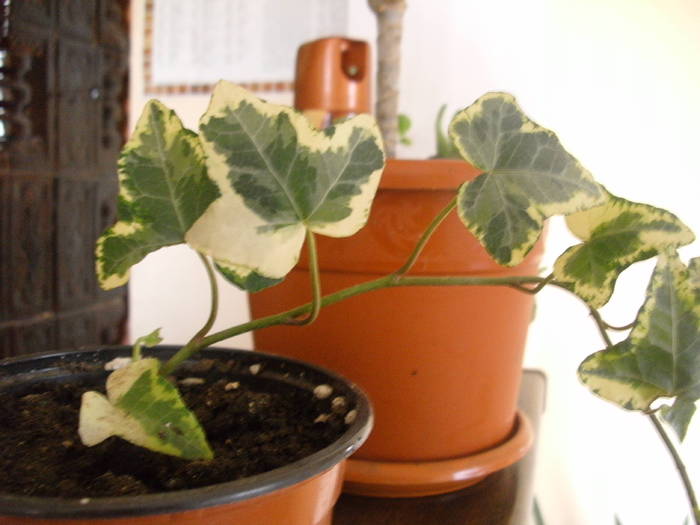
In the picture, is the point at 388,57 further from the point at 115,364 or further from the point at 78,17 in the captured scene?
the point at 78,17

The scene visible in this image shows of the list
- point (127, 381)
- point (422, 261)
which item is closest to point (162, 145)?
point (127, 381)

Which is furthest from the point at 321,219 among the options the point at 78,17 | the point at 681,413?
the point at 78,17

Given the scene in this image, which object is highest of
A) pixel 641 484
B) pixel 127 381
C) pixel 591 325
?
pixel 127 381

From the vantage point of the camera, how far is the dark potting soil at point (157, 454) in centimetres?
28

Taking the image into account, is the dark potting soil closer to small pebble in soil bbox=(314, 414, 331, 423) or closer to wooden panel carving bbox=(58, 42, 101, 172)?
small pebble in soil bbox=(314, 414, 331, 423)

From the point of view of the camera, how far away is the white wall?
822mm

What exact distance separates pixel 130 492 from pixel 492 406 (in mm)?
335

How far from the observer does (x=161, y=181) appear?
0.30m

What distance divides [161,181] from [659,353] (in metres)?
0.30

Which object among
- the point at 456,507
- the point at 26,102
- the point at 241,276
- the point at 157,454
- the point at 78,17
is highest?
the point at 78,17

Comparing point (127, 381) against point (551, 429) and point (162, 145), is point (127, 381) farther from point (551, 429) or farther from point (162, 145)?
point (551, 429)

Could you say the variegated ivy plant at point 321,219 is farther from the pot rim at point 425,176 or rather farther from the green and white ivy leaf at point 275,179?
the pot rim at point 425,176

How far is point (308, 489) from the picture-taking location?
10.8 inches

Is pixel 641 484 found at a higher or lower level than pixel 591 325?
lower
